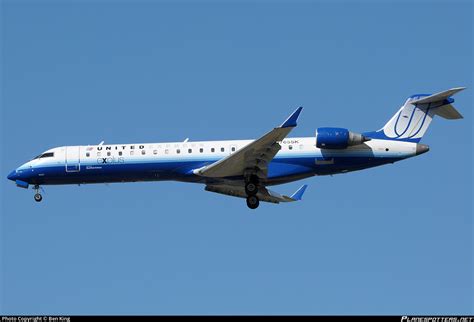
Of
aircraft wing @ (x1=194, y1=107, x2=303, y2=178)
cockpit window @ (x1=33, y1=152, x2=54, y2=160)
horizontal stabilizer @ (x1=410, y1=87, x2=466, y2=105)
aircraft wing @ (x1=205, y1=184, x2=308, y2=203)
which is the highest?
horizontal stabilizer @ (x1=410, y1=87, x2=466, y2=105)

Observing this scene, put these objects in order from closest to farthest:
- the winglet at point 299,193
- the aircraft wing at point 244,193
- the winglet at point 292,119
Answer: the winglet at point 292,119 < the aircraft wing at point 244,193 < the winglet at point 299,193

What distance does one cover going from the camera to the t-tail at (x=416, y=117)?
40375 millimetres

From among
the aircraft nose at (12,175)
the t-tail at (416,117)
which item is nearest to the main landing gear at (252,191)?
the t-tail at (416,117)

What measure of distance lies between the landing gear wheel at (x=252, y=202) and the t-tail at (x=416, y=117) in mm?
5012

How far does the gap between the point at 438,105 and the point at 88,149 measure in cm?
1385

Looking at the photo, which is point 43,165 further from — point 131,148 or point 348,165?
point 348,165

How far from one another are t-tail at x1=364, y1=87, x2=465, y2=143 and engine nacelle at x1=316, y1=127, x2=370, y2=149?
52.0 inches

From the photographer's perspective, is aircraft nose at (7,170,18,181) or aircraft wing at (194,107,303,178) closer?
aircraft wing at (194,107,303,178)

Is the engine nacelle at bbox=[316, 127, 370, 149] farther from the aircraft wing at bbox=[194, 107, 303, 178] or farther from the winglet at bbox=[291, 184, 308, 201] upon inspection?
the winglet at bbox=[291, 184, 308, 201]

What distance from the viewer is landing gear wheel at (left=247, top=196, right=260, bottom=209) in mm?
40281

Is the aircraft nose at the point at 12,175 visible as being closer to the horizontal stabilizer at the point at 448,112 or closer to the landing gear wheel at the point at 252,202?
the landing gear wheel at the point at 252,202

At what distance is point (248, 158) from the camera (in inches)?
1543

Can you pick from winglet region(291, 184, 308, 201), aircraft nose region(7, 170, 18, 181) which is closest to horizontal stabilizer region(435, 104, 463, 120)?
winglet region(291, 184, 308, 201)

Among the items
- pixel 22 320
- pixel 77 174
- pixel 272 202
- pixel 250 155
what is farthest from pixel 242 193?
pixel 22 320
